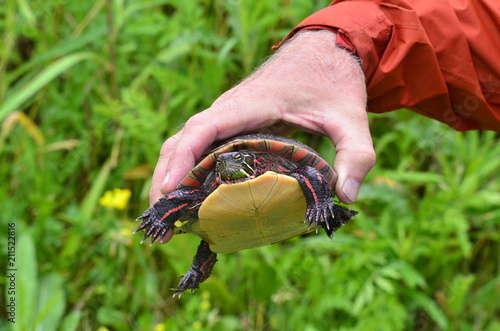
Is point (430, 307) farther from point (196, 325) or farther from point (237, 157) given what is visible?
point (237, 157)

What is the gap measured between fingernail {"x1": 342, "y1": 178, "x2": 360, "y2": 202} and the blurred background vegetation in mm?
1022

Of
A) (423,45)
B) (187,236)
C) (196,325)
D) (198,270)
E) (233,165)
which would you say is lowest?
(196,325)

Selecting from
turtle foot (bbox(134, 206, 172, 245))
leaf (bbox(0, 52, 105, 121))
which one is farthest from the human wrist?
leaf (bbox(0, 52, 105, 121))

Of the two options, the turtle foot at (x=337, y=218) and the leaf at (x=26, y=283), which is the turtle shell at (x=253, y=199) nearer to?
the turtle foot at (x=337, y=218)

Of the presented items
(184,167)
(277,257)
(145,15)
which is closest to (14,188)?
(145,15)

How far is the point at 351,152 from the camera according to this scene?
3.85ft

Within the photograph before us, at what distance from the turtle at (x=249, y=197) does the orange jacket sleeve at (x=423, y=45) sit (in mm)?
264

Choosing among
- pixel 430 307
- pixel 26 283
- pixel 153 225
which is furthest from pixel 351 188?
pixel 26 283

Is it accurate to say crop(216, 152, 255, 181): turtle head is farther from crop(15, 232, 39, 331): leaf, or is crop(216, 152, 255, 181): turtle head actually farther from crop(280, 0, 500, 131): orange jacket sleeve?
crop(15, 232, 39, 331): leaf

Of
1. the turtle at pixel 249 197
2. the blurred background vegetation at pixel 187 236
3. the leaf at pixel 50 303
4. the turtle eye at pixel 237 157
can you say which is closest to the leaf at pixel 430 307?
the blurred background vegetation at pixel 187 236

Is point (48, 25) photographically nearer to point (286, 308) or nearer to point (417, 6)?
point (286, 308)

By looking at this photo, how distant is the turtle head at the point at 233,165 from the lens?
4.23 feet

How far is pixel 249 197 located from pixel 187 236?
3.31ft

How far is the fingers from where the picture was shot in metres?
1.17
